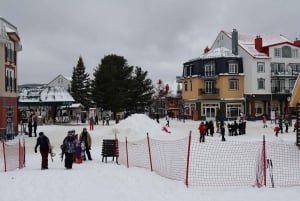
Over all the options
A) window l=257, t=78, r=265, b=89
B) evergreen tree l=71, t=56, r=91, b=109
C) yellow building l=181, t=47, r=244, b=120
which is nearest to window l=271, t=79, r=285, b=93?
window l=257, t=78, r=265, b=89

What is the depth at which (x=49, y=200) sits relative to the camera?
9.52 metres

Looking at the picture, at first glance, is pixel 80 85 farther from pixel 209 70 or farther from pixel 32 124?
pixel 32 124

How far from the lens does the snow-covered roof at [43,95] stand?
47438 mm

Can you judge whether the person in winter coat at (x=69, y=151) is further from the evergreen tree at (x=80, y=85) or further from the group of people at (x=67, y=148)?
the evergreen tree at (x=80, y=85)

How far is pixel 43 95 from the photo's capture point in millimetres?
48156

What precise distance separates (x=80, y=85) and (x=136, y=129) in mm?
52196

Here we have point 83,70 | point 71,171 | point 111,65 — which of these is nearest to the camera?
point 71,171

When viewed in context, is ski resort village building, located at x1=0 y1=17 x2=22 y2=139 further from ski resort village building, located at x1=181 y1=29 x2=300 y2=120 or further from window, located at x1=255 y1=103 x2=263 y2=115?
window, located at x1=255 y1=103 x2=263 y2=115

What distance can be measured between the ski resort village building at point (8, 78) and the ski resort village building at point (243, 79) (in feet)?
97.7

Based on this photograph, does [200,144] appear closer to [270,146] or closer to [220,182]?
[270,146]

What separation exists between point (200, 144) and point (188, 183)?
34.9 feet

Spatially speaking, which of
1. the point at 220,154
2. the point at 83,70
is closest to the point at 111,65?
the point at 83,70

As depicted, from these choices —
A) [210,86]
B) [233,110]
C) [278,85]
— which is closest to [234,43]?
[210,86]

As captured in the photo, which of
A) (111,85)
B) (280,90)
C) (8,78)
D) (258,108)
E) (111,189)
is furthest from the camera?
(111,85)
